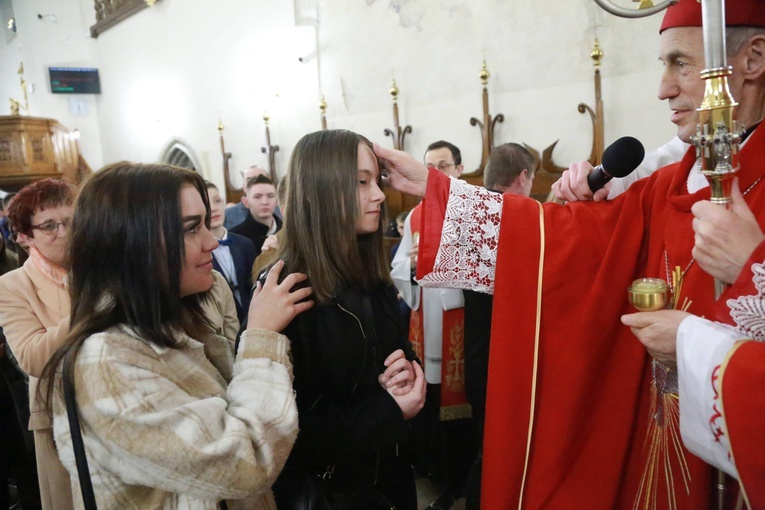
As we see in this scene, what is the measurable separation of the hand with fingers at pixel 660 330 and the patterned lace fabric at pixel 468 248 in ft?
1.43

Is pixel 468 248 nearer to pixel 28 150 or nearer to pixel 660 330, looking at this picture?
pixel 660 330

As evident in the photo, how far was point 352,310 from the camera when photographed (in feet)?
4.99

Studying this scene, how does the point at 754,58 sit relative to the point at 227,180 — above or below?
above

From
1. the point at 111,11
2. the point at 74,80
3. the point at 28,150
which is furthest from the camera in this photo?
the point at 74,80

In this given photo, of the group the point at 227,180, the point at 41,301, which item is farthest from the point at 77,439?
the point at 227,180

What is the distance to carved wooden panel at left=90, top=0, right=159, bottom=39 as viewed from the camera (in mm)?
11006

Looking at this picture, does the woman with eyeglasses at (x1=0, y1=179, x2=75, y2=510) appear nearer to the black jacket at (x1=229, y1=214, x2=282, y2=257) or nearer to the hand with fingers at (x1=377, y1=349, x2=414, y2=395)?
the hand with fingers at (x1=377, y1=349, x2=414, y2=395)

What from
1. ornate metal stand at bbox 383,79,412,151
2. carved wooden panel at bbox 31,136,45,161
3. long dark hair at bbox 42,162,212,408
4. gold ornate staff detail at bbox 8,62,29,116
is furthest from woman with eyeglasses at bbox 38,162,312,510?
gold ornate staff detail at bbox 8,62,29,116

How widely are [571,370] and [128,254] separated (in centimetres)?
113

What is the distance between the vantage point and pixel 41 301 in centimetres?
225

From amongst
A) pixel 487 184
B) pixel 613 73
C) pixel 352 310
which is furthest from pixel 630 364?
pixel 613 73

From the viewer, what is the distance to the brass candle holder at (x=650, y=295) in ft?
3.60

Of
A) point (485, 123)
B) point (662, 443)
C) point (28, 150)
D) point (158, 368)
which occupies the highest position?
point (28, 150)

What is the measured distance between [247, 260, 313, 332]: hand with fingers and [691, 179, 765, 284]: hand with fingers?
2.94 feet
